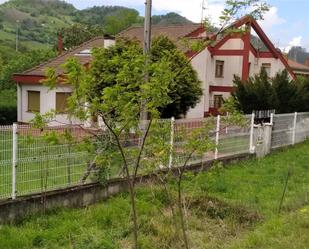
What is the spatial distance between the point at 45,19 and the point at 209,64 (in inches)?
3542

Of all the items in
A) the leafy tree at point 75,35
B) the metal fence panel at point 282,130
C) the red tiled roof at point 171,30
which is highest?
the leafy tree at point 75,35

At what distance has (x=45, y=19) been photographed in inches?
4326

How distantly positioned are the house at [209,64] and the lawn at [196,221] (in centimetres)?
1319

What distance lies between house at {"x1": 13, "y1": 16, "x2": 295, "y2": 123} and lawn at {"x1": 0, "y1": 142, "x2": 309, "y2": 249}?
13.2m

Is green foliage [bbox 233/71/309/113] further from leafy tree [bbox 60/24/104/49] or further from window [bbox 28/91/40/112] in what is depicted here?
leafy tree [bbox 60/24/104/49]

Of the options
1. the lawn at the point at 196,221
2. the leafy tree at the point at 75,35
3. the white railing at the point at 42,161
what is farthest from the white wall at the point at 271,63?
the white railing at the point at 42,161

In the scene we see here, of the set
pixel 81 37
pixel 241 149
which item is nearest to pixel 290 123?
pixel 241 149

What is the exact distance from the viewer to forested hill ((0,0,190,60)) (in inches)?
2489

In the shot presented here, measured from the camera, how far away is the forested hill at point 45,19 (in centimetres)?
6323

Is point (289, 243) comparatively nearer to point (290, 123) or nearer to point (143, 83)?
point (143, 83)

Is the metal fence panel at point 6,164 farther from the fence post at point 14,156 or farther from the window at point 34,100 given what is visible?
the window at point 34,100

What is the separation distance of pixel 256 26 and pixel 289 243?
79.3ft

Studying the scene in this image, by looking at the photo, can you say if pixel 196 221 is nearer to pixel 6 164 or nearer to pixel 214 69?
pixel 6 164

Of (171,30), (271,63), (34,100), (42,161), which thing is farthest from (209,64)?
(42,161)
